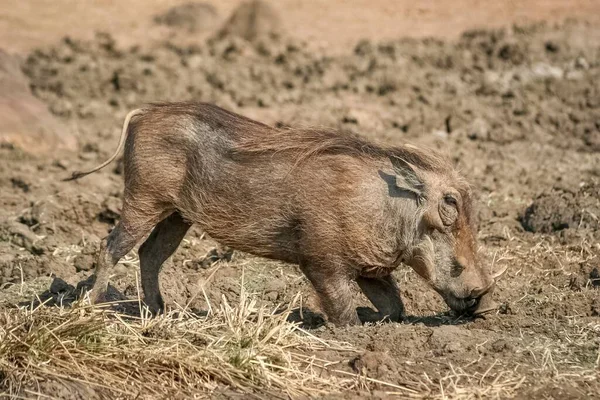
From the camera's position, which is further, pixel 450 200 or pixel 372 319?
pixel 372 319

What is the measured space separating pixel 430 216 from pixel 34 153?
4.82 meters

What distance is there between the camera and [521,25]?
13.8 meters

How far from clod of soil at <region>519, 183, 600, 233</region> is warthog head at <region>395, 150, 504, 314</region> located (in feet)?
5.71

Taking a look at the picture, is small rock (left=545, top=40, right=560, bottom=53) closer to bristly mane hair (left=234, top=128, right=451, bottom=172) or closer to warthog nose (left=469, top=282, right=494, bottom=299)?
bristly mane hair (left=234, top=128, right=451, bottom=172)

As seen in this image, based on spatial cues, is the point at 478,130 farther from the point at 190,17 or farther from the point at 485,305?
the point at 190,17

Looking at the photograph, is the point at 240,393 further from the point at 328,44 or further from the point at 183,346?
the point at 328,44

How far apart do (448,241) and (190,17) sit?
9.44 m

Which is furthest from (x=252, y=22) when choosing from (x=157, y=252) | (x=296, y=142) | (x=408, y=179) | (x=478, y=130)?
(x=408, y=179)

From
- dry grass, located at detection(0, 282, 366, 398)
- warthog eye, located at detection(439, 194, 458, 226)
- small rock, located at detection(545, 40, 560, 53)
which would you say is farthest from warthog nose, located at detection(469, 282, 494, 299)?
small rock, located at detection(545, 40, 560, 53)

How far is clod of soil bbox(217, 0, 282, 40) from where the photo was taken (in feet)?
43.8

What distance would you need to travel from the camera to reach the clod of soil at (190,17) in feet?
46.4

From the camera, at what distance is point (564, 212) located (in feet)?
23.7

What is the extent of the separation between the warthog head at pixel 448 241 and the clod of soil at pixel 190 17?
354 inches

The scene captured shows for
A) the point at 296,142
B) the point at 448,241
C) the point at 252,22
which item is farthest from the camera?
the point at 252,22
